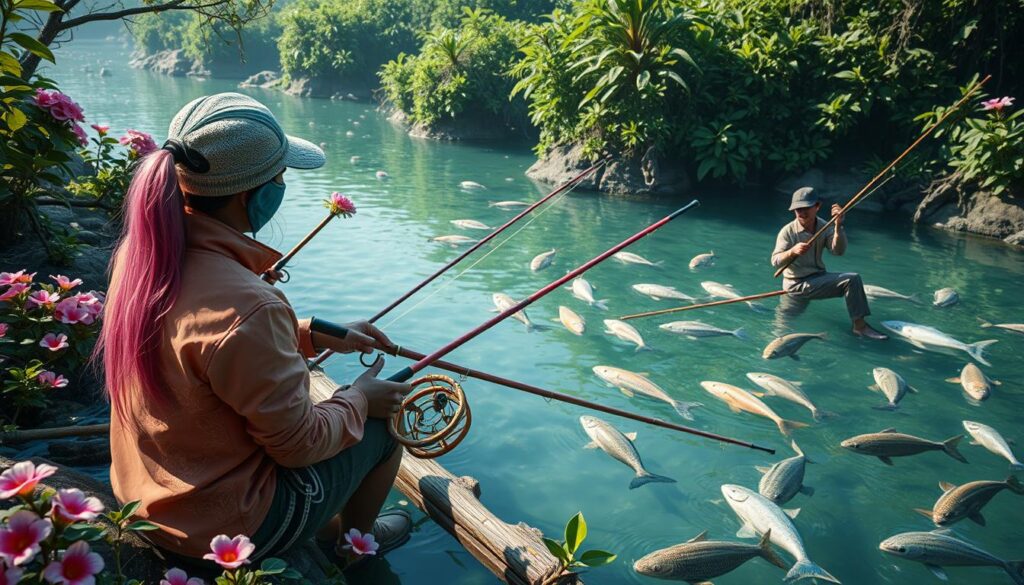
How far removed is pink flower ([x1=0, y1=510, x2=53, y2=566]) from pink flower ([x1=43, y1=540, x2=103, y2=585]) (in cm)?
8

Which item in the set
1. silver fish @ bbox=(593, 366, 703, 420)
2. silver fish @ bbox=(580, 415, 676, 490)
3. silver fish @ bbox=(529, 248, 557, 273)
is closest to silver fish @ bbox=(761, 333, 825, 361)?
silver fish @ bbox=(593, 366, 703, 420)

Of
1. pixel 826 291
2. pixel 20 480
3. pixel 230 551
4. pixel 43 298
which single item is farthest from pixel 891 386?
pixel 43 298

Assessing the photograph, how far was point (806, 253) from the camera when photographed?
24.5 feet

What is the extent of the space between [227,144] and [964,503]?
4472mm

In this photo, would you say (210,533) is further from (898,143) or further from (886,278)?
(898,143)

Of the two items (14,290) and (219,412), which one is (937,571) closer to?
(219,412)

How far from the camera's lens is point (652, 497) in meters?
4.42

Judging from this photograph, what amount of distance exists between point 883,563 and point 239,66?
52251 mm

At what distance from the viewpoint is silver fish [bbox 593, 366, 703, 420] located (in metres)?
5.47

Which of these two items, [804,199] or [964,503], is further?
[804,199]

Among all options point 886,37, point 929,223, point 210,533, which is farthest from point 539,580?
point 886,37

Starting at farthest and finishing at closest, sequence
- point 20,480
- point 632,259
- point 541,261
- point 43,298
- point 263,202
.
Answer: point 632,259, point 541,261, point 43,298, point 263,202, point 20,480

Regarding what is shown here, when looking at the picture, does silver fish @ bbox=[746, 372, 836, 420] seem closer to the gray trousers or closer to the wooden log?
the gray trousers

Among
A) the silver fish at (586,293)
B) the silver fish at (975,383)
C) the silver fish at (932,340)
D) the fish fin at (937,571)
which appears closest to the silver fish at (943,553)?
the fish fin at (937,571)
